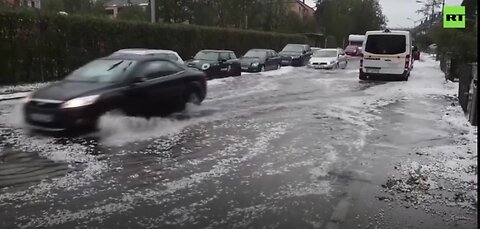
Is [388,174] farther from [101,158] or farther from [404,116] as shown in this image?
[404,116]

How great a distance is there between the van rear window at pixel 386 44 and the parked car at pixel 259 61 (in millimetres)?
7205

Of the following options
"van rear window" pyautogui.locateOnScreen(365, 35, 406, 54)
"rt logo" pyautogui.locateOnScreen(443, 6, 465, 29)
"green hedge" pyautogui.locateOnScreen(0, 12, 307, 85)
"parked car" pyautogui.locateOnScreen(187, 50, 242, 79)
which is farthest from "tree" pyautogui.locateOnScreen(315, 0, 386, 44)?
"rt logo" pyautogui.locateOnScreen(443, 6, 465, 29)

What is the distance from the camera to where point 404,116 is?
1147 centimetres

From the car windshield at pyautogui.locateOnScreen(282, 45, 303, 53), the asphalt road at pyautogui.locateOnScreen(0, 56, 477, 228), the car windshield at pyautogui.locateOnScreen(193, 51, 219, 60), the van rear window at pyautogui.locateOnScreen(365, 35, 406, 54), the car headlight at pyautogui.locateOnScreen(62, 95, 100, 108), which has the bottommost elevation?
the asphalt road at pyautogui.locateOnScreen(0, 56, 477, 228)

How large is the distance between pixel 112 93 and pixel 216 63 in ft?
43.4

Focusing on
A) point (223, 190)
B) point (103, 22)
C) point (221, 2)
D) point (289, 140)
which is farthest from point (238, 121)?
point (221, 2)

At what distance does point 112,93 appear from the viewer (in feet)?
28.9

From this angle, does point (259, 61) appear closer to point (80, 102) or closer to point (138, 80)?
point (138, 80)

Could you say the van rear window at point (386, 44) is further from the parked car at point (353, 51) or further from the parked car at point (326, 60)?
the parked car at point (353, 51)

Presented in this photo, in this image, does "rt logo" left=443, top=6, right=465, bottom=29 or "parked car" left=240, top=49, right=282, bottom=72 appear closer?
"rt logo" left=443, top=6, right=465, bottom=29

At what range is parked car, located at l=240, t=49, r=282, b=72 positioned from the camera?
2631 cm

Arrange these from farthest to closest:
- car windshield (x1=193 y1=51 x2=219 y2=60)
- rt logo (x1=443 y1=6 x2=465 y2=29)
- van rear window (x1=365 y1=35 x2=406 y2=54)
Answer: car windshield (x1=193 y1=51 x2=219 y2=60) → van rear window (x1=365 y1=35 x2=406 y2=54) → rt logo (x1=443 y1=6 x2=465 y2=29)

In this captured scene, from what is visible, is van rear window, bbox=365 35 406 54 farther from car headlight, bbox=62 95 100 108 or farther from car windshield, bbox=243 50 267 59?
car headlight, bbox=62 95 100 108

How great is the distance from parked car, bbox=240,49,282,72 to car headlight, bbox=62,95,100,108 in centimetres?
1818
